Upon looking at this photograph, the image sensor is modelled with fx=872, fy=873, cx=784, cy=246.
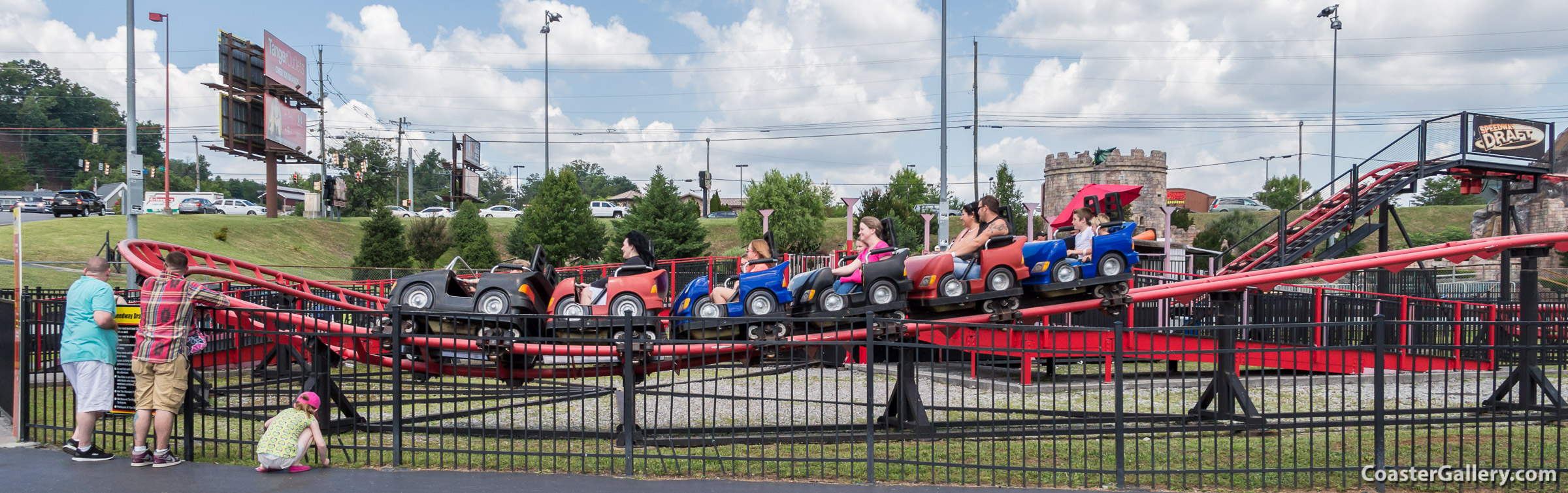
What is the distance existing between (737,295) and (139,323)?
15.9ft

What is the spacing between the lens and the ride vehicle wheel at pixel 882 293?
873cm

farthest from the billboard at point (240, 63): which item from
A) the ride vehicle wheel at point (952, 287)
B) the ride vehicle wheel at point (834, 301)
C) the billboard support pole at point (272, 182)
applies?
the ride vehicle wheel at point (952, 287)

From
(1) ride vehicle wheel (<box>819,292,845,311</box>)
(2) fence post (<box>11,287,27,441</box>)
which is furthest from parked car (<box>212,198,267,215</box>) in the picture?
(1) ride vehicle wheel (<box>819,292,845,311</box>)

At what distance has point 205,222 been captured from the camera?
3588cm

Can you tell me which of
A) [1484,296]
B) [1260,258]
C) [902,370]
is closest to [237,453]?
[902,370]

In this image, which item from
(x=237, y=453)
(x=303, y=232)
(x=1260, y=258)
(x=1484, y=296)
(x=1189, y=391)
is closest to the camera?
(x=237, y=453)

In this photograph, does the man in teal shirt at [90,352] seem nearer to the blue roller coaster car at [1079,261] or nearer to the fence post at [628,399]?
the fence post at [628,399]

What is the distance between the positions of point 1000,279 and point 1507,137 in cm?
1332

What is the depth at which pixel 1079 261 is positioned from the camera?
355 inches

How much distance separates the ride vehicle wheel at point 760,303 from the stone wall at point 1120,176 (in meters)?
47.3

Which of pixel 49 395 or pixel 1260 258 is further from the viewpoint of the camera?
pixel 1260 258

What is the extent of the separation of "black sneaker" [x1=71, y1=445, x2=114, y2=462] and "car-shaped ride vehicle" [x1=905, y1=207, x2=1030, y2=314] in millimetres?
6688

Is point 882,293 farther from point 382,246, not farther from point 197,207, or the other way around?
point 197,207

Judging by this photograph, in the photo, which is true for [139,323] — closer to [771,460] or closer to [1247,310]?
[771,460]
